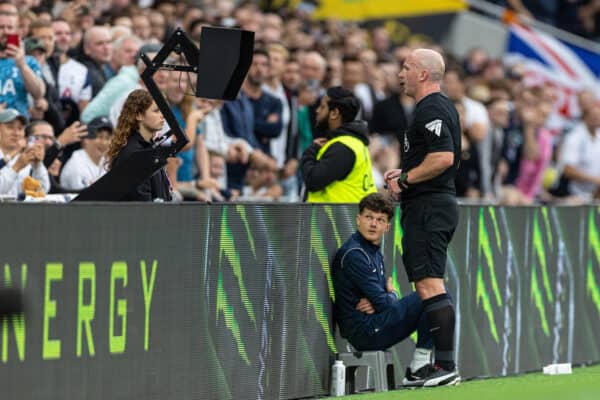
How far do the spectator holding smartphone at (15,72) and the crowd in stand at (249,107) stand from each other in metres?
0.01

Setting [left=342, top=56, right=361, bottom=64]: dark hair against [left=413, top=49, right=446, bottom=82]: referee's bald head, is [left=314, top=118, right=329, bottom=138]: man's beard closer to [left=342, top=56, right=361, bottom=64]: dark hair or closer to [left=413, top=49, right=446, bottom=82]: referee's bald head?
[left=413, top=49, right=446, bottom=82]: referee's bald head

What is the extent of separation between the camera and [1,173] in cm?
1130

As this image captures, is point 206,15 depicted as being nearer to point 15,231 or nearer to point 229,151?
point 229,151

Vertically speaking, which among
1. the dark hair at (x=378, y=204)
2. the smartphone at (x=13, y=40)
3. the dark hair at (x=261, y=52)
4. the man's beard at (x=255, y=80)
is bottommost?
the dark hair at (x=378, y=204)

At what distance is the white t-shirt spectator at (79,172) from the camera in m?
12.3

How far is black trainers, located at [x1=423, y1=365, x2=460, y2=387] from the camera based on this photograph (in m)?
10.2

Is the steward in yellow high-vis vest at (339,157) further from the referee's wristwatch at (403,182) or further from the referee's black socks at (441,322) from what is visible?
the referee's black socks at (441,322)

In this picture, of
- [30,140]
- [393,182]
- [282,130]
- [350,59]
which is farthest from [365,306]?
[350,59]

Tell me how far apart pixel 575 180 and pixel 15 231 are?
12.3m

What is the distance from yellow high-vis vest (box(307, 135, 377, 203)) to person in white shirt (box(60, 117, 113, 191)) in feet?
6.09

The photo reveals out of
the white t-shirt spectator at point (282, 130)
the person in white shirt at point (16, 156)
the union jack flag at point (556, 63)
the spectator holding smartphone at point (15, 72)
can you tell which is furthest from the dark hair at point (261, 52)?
the union jack flag at point (556, 63)

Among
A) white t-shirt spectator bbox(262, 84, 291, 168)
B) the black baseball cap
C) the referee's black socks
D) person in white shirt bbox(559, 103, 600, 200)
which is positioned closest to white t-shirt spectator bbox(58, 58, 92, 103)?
the black baseball cap

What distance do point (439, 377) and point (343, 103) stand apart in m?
2.39

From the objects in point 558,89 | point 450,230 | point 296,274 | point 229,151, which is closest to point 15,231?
point 296,274
